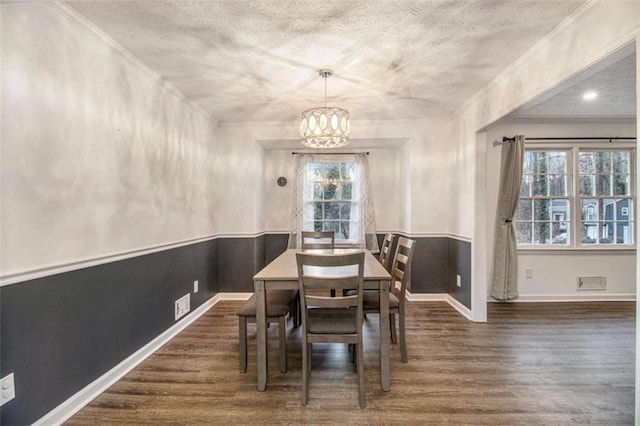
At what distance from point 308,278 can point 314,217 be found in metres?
2.85

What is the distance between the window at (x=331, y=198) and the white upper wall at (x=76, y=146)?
7.03 ft

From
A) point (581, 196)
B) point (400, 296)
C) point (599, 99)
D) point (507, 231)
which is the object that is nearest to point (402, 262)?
point (400, 296)

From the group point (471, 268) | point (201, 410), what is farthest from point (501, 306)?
point (201, 410)

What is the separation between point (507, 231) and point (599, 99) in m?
1.65

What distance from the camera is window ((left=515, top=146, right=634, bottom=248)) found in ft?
13.3

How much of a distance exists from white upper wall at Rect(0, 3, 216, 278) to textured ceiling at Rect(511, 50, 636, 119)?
308cm

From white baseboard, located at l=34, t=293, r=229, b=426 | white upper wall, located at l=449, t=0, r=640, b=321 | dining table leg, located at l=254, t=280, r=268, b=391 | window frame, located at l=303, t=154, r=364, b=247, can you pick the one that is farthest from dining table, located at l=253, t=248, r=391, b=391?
window frame, located at l=303, t=154, r=364, b=247

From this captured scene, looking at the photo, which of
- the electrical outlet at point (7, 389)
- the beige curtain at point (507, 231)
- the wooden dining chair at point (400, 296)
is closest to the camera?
the electrical outlet at point (7, 389)

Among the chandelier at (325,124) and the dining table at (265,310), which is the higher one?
the chandelier at (325,124)

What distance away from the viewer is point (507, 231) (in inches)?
153

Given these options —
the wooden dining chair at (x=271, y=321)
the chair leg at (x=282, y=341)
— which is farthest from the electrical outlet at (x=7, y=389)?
the chair leg at (x=282, y=341)

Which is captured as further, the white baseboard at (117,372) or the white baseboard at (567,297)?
the white baseboard at (567,297)

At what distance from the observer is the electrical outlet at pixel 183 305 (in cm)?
305

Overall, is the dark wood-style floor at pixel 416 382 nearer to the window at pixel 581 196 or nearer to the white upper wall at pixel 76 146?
the white upper wall at pixel 76 146
